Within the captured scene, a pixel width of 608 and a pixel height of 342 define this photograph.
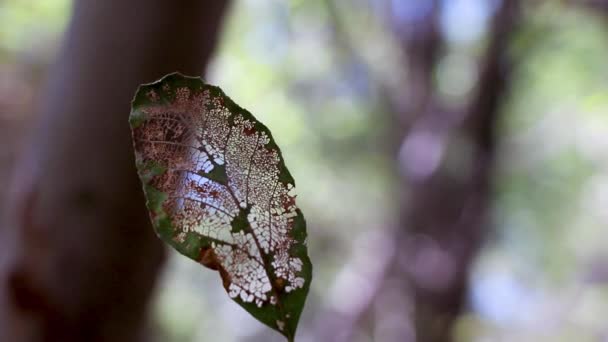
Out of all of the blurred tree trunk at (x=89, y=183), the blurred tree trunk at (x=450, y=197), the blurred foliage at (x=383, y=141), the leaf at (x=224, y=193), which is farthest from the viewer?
the blurred foliage at (x=383, y=141)

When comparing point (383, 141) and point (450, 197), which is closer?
point (450, 197)

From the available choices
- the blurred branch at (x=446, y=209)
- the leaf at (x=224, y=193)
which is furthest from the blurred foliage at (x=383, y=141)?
the leaf at (x=224, y=193)

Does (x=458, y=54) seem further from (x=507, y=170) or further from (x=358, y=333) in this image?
(x=358, y=333)

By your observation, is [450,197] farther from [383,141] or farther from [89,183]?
[89,183]

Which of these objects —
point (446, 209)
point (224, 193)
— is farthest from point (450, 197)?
point (224, 193)

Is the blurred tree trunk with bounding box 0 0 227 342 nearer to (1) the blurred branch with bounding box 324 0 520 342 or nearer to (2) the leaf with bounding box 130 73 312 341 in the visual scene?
(2) the leaf with bounding box 130 73 312 341

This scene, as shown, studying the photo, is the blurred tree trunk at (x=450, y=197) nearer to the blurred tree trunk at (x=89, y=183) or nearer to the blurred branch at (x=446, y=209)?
the blurred branch at (x=446, y=209)
